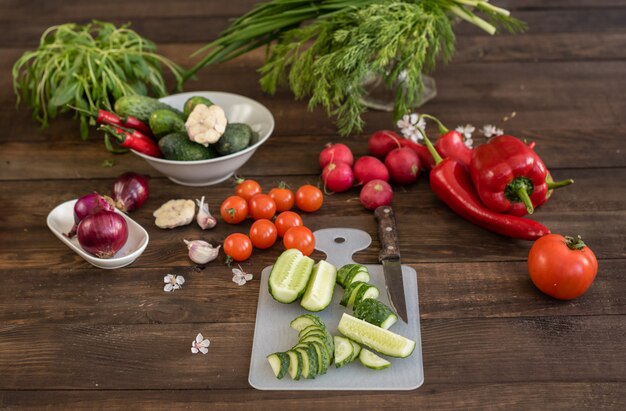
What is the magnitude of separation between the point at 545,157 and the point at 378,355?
0.97 meters

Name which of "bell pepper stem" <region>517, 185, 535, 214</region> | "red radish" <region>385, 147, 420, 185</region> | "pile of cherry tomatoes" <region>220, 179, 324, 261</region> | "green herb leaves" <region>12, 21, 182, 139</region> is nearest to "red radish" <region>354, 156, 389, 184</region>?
"red radish" <region>385, 147, 420, 185</region>

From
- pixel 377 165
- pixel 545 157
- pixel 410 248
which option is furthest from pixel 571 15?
pixel 410 248

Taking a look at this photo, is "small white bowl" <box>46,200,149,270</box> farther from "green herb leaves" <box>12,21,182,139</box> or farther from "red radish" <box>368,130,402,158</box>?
"red radish" <box>368,130,402,158</box>

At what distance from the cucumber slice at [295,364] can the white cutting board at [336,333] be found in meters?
0.03

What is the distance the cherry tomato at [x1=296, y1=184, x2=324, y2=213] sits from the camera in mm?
1892

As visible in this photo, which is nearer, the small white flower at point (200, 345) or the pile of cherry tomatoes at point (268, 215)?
the small white flower at point (200, 345)

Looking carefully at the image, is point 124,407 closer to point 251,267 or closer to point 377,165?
point 251,267

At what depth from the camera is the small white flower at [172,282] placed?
1695 millimetres

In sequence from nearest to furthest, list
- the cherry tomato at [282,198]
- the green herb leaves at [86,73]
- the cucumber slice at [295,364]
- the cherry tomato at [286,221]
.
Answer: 1. the cucumber slice at [295,364]
2. the cherry tomato at [286,221]
3. the cherry tomato at [282,198]
4. the green herb leaves at [86,73]

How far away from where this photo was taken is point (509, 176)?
1763 mm

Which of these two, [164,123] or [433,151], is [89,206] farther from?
[433,151]

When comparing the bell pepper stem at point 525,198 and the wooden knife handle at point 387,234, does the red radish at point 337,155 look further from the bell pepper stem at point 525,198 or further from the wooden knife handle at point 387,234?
the bell pepper stem at point 525,198

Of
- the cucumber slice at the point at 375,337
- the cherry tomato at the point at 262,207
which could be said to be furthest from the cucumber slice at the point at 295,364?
the cherry tomato at the point at 262,207

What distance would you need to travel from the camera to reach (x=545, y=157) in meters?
2.11
